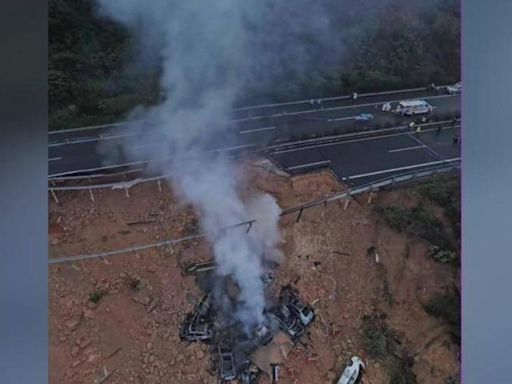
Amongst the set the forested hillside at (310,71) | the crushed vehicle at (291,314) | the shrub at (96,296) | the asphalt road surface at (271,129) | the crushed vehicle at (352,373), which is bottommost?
the crushed vehicle at (352,373)

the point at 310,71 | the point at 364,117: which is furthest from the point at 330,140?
the point at 310,71

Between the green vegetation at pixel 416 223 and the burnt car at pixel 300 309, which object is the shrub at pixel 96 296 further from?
the green vegetation at pixel 416 223

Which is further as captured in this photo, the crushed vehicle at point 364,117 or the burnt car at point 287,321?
the crushed vehicle at point 364,117

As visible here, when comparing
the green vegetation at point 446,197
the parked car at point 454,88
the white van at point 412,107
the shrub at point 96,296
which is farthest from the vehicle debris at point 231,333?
the parked car at point 454,88
